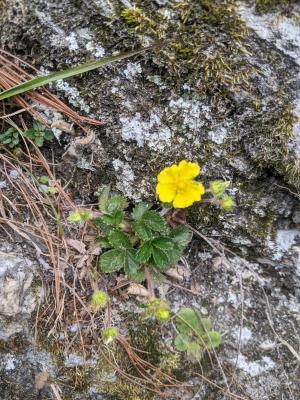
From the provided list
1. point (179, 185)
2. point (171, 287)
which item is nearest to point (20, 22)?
point (179, 185)

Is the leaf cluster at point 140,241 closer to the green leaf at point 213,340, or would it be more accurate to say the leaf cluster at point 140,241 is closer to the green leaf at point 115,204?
the green leaf at point 115,204

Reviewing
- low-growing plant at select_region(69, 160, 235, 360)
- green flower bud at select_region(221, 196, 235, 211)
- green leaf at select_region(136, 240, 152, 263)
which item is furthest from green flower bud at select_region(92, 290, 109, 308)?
green flower bud at select_region(221, 196, 235, 211)

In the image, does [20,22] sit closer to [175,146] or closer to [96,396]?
[175,146]

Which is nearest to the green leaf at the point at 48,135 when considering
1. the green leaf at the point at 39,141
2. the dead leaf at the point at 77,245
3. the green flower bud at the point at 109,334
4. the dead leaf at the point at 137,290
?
the green leaf at the point at 39,141

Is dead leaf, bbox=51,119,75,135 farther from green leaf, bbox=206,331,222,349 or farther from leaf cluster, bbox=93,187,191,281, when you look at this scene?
green leaf, bbox=206,331,222,349

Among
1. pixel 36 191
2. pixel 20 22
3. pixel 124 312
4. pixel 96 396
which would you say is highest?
pixel 20 22
